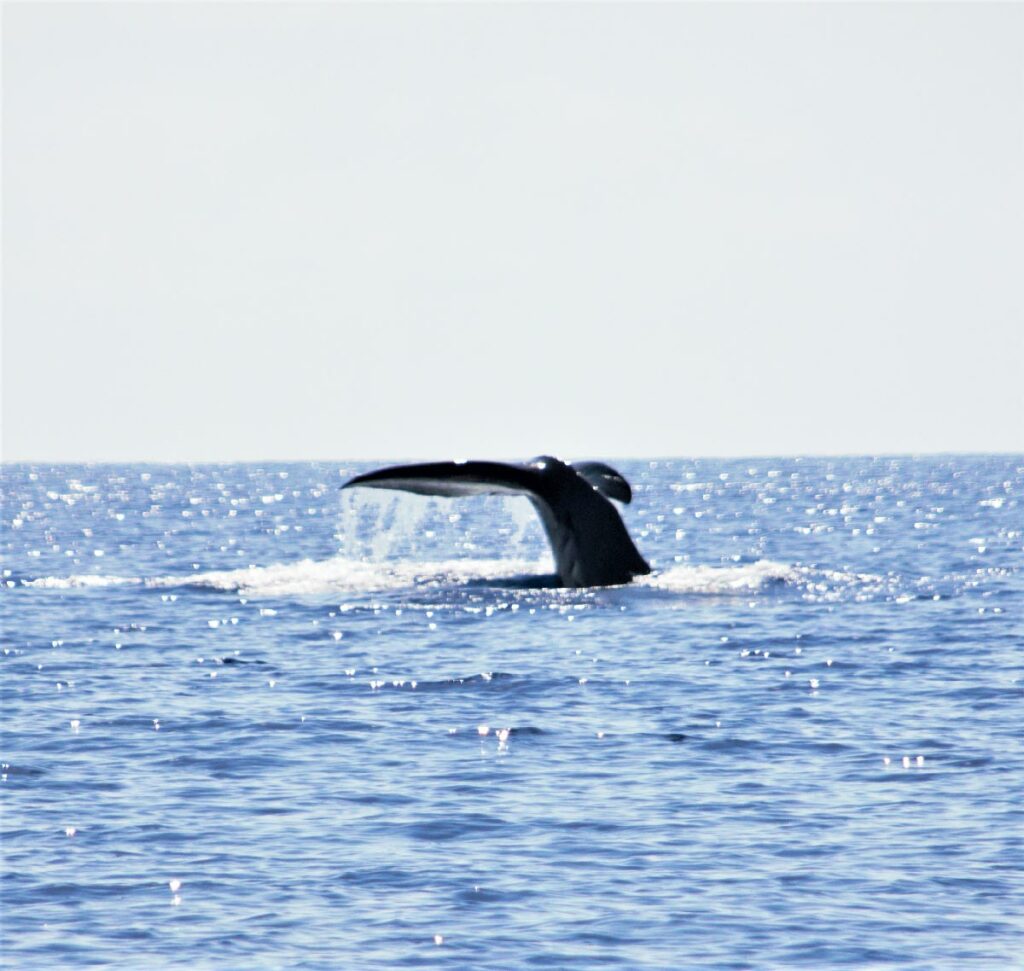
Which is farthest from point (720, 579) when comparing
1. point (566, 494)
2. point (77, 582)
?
point (77, 582)

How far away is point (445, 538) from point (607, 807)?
41.9m

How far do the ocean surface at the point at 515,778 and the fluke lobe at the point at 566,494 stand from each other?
0.74m

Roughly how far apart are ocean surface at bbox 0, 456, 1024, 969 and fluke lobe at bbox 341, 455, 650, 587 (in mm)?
737

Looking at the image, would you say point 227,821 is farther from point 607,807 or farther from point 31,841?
point 607,807

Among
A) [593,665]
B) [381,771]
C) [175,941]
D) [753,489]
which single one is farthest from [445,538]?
[753,489]

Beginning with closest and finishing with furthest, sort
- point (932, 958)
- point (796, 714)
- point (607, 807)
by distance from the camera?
point (932, 958) → point (607, 807) → point (796, 714)

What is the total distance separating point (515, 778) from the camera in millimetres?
12680

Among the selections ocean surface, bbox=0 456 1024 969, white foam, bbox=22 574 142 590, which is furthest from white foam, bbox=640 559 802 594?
white foam, bbox=22 574 142 590

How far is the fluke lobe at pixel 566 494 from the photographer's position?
21.3 m

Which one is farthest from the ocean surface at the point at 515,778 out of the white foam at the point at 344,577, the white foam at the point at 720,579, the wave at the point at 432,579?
the white foam at the point at 344,577

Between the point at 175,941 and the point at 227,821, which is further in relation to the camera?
the point at 227,821

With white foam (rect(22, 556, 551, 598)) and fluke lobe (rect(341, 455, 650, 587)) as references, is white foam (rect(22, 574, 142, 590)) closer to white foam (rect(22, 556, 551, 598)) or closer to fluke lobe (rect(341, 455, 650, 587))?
white foam (rect(22, 556, 551, 598))

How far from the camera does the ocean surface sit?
9.30m

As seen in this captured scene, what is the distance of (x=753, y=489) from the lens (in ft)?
365
